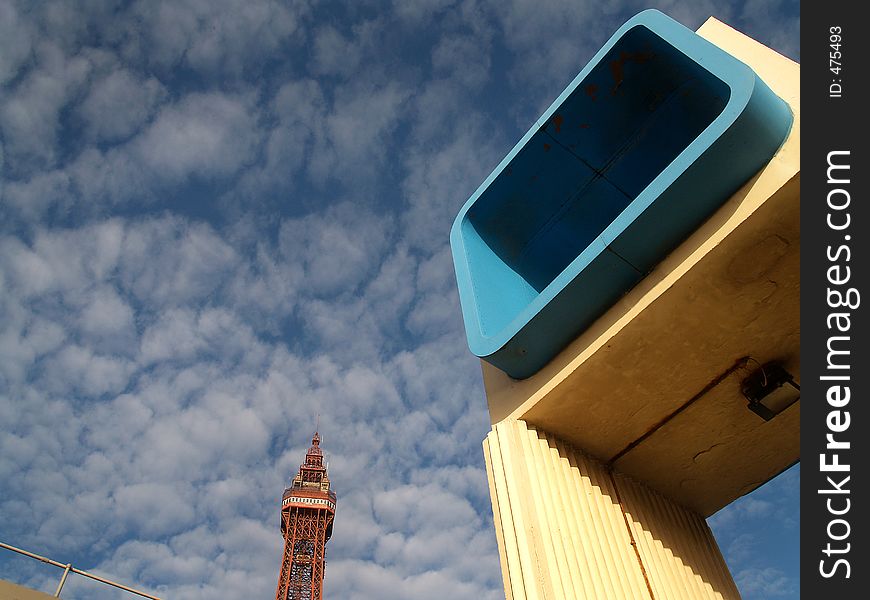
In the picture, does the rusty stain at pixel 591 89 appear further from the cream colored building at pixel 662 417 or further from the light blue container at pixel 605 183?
the cream colored building at pixel 662 417

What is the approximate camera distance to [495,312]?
18.5ft

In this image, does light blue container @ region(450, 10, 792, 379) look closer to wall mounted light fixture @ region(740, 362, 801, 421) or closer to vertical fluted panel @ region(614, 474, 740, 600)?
wall mounted light fixture @ region(740, 362, 801, 421)

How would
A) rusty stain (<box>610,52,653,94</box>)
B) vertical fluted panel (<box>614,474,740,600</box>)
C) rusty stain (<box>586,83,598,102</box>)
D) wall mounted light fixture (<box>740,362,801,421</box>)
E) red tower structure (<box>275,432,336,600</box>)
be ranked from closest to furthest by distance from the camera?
wall mounted light fixture (<box>740,362,801,421</box>), vertical fluted panel (<box>614,474,740,600</box>), rusty stain (<box>610,52,653,94</box>), rusty stain (<box>586,83,598,102</box>), red tower structure (<box>275,432,336,600</box>)

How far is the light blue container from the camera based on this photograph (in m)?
4.16

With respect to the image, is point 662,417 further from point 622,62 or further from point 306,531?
point 306,531

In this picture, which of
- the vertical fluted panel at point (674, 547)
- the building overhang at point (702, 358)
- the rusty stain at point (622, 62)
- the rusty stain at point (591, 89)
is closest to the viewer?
the building overhang at point (702, 358)

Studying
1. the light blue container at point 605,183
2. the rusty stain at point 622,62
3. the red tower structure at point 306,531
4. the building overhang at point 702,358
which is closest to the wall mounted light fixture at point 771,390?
the building overhang at point 702,358

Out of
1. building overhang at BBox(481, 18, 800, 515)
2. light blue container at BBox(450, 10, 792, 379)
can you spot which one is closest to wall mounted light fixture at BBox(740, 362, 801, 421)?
building overhang at BBox(481, 18, 800, 515)

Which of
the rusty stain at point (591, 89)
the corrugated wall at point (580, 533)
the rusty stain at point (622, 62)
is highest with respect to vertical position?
the rusty stain at point (591, 89)

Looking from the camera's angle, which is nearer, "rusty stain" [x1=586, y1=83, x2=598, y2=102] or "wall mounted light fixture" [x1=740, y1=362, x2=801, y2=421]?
"wall mounted light fixture" [x1=740, y1=362, x2=801, y2=421]

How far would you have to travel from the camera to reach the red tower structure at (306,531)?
62.4 m

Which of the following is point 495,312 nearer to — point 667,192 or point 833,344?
point 667,192

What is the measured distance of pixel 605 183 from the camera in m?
5.89

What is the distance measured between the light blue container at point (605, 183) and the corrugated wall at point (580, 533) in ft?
2.51
